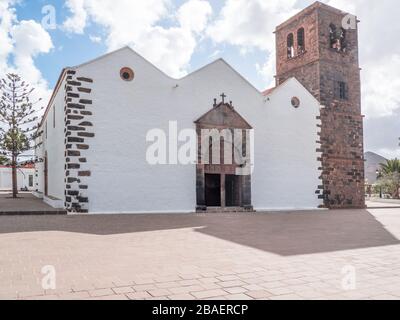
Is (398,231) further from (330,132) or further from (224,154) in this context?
(330,132)

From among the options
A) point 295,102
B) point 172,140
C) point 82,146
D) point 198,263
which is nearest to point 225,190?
point 172,140

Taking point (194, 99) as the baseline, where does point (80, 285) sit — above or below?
below

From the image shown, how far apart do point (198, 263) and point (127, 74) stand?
10274mm

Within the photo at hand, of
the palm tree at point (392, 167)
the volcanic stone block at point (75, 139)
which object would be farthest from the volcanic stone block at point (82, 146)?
the palm tree at point (392, 167)

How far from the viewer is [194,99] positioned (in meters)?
15.1

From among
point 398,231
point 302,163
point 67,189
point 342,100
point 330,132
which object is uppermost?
point 342,100

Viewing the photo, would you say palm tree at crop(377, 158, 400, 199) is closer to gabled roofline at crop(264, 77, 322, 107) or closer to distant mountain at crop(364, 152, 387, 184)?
gabled roofline at crop(264, 77, 322, 107)

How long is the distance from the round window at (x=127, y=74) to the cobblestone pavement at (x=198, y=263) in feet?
22.5

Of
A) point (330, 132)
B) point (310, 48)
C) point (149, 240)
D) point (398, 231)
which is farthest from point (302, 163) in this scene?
point (149, 240)

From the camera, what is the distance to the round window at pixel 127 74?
13688 millimetres

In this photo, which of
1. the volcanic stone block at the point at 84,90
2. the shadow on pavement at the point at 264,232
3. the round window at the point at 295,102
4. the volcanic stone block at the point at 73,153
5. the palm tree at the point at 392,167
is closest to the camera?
the shadow on pavement at the point at 264,232

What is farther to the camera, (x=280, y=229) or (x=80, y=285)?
(x=280, y=229)

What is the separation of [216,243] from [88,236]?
266 centimetres

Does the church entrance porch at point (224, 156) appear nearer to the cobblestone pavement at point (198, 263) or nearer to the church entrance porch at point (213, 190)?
the church entrance porch at point (213, 190)
